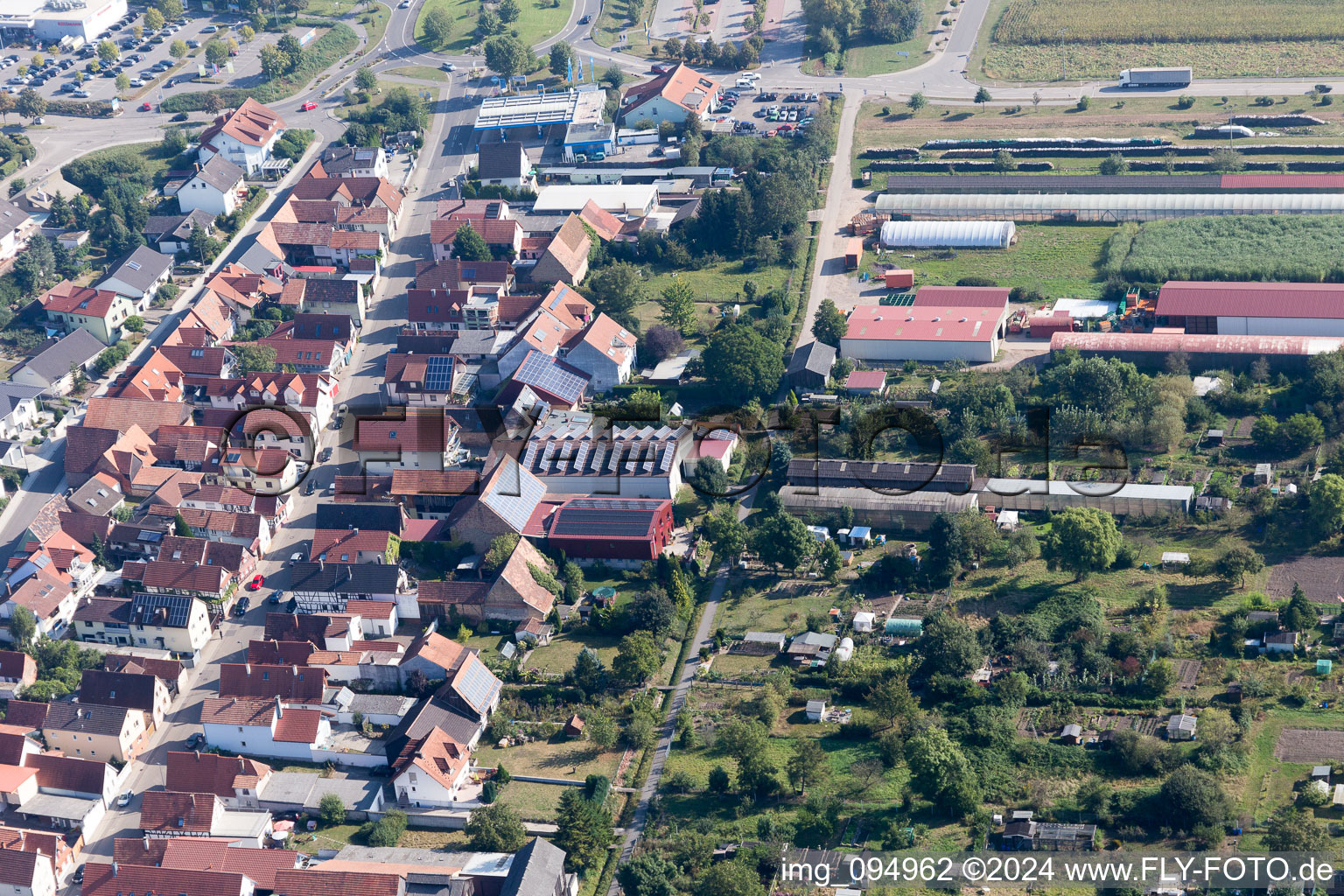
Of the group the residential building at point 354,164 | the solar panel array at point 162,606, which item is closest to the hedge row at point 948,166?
the residential building at point 354,164

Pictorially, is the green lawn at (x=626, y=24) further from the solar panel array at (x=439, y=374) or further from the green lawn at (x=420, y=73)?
the solar panel array at (x=439, y=374)

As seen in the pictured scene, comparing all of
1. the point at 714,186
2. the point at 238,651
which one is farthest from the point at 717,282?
the point at 238,651

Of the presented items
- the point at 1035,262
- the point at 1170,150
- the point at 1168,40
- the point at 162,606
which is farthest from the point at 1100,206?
the point at 162,606

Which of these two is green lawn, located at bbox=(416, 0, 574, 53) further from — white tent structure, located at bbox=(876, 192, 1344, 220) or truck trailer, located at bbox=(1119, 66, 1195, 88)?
truck trailer, located at bbox=(1119, 66, 1195, 88)

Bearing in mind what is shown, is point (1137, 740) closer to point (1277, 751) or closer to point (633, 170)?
point (1277, 751)

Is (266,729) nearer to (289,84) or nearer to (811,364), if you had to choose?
(811,364)
